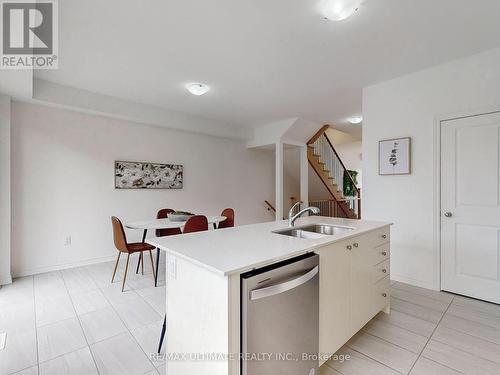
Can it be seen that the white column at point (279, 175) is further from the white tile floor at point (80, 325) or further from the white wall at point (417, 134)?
the white tile floor at point (80, 325)

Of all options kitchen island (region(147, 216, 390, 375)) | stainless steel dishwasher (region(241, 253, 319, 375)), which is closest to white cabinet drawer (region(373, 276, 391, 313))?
kitchen island (region(147, 216, 390, 375))

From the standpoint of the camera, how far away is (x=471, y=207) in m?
2.61

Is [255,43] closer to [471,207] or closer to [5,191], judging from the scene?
[471,207]

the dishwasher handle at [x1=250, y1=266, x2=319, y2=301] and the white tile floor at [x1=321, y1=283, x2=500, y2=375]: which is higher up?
the dishwasher handle at [x1=250, y1=266, x2=319, y2=301]

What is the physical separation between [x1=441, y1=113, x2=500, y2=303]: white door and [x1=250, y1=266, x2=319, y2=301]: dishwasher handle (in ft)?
7.65

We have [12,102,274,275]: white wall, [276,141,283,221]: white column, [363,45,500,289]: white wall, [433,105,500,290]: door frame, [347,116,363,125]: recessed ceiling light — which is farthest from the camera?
[276,141,283,221]: white column

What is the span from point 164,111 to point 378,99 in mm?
3384

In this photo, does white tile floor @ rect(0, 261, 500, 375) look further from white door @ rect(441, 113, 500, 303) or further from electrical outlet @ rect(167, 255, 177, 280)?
electrical outlet @ rect(167, 255, 177, 280)

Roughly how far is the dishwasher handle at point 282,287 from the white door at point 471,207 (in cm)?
233

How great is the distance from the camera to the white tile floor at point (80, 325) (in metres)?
1.66

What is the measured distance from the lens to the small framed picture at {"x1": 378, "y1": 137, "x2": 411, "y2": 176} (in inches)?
118

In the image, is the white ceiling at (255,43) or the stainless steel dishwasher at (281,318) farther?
the white ceiling at (255,43)

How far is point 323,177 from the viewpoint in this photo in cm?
611

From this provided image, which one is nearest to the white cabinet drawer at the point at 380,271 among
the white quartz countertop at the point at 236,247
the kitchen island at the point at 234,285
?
the kitchen island at the point at 234,285
